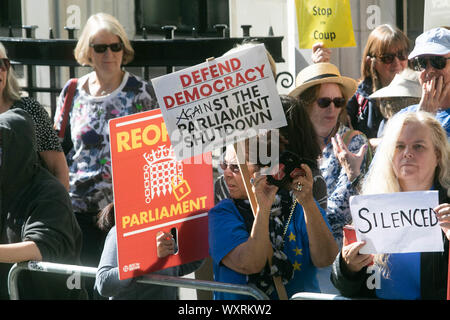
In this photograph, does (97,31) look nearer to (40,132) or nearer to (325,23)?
(40,132)

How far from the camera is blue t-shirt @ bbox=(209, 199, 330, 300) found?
403cm

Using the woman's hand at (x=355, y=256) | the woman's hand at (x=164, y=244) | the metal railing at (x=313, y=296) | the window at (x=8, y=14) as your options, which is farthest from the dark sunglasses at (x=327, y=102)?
the window at (x=8, y=14)

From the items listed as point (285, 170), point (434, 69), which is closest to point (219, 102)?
point (285, 170)

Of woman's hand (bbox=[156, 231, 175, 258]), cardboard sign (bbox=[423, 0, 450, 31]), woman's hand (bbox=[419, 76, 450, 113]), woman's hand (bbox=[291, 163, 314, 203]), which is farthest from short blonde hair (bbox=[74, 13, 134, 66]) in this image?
woman's hand (bbox=[291, 163, 314, 203])

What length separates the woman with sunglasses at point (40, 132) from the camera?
17.5 feet

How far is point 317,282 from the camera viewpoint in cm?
406

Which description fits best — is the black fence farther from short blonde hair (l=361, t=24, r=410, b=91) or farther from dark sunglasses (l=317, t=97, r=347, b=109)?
dark sunglasses (l=317, t=97, r=347, b=109)

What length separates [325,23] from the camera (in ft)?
19.5

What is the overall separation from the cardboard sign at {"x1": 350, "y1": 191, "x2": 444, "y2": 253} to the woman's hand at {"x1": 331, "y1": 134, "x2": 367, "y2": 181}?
1.13 metres

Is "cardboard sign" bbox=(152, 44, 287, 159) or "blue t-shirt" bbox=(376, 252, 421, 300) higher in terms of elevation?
"cardboard sign" bbox=(152, 44, 287, 159)

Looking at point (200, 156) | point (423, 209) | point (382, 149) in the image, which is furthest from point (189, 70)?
point (423, 209)

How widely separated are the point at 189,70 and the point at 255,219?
2.43ft
